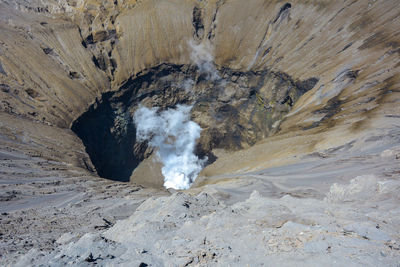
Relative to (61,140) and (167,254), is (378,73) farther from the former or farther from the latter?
(61,140)

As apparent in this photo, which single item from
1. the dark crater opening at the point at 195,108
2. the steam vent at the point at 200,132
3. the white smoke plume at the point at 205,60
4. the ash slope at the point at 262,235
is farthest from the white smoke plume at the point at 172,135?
the ash slope at the point at 262,235

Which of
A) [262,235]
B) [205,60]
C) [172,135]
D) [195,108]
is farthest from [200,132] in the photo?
[262,235]

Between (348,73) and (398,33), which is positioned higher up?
(398,33)

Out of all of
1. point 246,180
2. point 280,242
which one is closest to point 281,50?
point 246,180

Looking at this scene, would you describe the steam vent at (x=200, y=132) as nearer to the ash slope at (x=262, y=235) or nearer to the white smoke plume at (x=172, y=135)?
the ash slope at (x=262, y=235)

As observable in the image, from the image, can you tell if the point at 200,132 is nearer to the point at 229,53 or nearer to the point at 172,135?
the point at 172,135

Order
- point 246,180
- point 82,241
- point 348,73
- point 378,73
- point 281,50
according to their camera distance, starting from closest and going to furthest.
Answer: point 82,241 < point 246,180 < point 378,73 < point 348,73 < point 281,50
